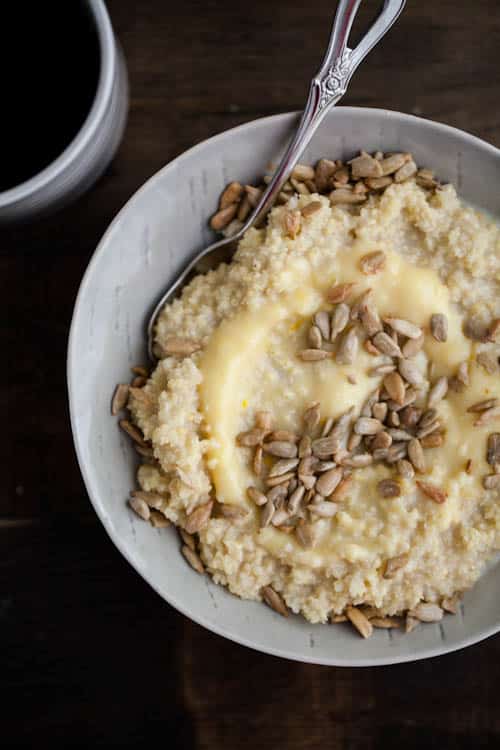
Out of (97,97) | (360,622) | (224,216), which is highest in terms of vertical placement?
(97,97)

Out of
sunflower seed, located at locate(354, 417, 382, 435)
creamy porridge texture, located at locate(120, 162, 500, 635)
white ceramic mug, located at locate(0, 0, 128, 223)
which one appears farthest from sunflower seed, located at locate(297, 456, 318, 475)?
white ceramic mug, located at locate(0, 0, 128, 223)

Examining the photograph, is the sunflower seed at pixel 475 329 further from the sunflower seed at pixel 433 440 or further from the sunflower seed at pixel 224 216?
the sunflower seed at pixel 224 216

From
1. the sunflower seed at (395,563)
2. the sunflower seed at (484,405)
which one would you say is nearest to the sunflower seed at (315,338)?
the sunflower seed at (484,405)

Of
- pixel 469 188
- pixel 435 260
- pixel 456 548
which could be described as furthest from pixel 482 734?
pixel 469 188

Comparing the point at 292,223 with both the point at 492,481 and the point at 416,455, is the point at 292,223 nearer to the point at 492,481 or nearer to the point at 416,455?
the point at 416,455

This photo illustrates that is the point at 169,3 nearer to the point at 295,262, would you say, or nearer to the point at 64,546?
the point at 295,262

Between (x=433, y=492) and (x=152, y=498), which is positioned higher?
(x=433, y=492)

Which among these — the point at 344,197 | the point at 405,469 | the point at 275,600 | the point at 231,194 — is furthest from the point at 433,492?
the point at 231,194

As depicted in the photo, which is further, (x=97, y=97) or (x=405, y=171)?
(x=405, y=171)

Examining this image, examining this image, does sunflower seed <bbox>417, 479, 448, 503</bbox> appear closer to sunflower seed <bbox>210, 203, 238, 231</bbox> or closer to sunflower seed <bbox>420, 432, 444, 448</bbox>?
sunflower seed <bbox>420, 432, 444, 448</bbox>
